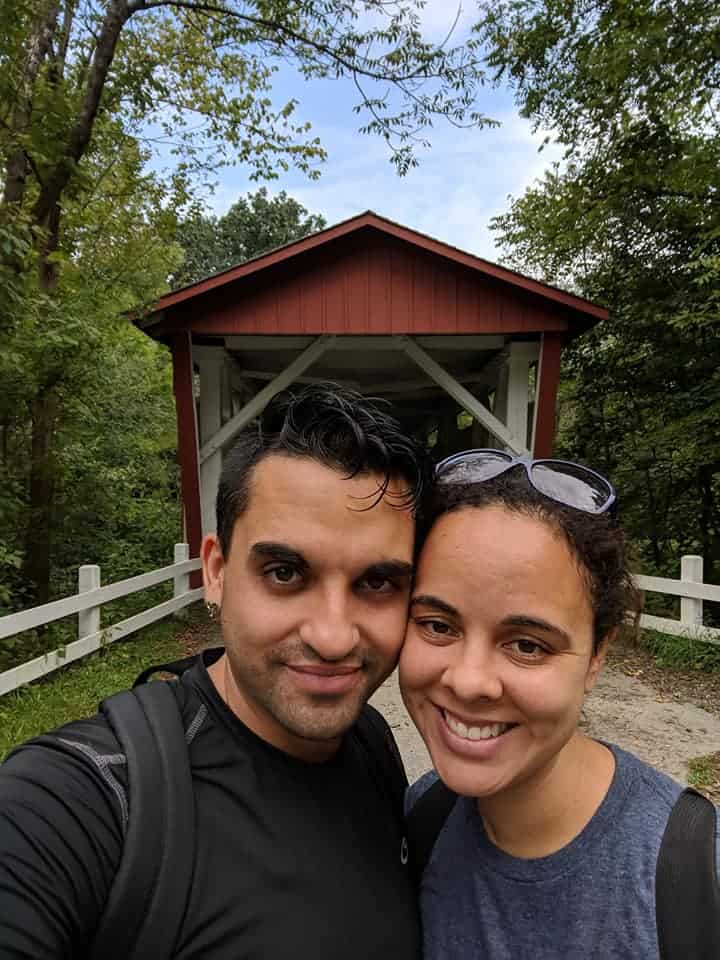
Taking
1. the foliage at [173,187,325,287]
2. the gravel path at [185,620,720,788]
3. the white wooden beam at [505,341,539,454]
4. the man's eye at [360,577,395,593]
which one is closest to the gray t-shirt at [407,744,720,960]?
the man's eye at [360,577,395,593]

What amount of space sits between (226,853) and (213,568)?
605 mm

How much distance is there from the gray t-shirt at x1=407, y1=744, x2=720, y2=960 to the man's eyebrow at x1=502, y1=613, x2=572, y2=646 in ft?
1.05

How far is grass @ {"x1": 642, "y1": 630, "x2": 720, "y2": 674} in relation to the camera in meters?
6.23

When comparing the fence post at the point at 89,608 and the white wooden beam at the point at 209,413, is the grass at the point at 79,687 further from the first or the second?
the white wooden beam at the point at 209,413

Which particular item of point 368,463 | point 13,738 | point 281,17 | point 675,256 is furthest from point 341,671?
point 281,17

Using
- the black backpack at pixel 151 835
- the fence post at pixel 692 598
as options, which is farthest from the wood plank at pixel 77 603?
the fence post at pixel 692 598

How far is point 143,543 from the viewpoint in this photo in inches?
451

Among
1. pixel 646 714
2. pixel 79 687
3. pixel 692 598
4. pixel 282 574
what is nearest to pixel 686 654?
pixel 692 598

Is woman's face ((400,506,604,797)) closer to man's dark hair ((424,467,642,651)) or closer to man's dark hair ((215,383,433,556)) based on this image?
man's dark hair ((424,467,642,651))

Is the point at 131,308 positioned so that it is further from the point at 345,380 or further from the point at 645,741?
the point at 645,741

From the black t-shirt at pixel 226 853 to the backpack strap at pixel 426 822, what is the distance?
0.07m

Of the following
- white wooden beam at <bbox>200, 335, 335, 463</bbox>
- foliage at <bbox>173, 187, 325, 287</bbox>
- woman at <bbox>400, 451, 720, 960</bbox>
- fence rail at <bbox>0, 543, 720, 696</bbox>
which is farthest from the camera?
foliage at <bbox>173, 187, 325, 287</bbox>

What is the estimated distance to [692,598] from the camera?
6.68 m

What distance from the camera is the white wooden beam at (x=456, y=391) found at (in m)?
7.85
